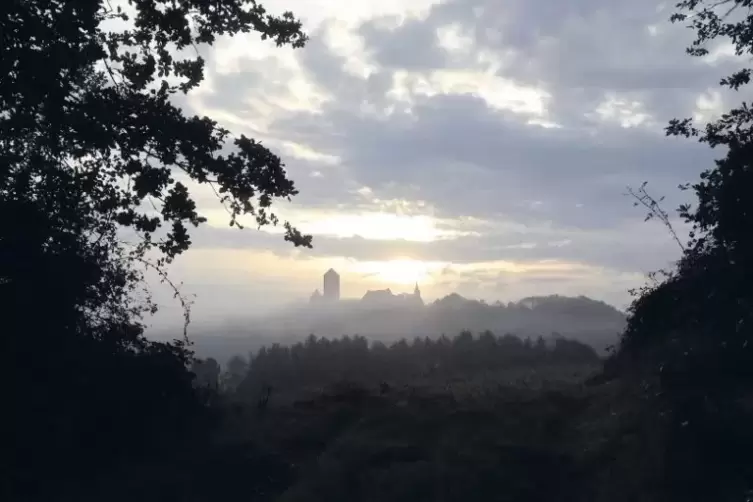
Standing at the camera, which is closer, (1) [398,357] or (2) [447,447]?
(2) [447,447]

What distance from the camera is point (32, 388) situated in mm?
10305

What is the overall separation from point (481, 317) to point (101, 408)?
60629 mm

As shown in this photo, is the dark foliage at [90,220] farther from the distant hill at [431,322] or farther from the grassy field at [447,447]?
the distant hill at [431,322]

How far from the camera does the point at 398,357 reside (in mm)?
37688

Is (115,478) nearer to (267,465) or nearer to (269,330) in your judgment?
(267,465)

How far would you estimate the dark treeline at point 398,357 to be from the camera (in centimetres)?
2892

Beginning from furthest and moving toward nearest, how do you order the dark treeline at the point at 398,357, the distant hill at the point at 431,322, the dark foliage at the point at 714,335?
the distant hill at the point at 431,322
the dark treeline at the point at 398,357
the dark foliage at the point at 714,335

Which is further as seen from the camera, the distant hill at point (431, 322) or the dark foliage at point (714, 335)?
the distant hill at point (431, 322)

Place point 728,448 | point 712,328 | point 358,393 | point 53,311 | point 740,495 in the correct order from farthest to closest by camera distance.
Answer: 1. point 358,393
2. point 712,328
3. point 53,311
4. point 728,448
5. point 740,495

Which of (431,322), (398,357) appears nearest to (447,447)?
(398,357)

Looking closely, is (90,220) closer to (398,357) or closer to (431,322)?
(398,357)

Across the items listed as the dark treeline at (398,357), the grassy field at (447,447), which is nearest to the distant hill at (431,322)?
the dark treeline at (398,357)

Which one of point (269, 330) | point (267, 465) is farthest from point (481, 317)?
point (267, 465)

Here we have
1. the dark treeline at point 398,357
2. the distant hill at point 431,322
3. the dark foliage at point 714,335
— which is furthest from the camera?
the distant hill at point 431,322
